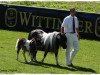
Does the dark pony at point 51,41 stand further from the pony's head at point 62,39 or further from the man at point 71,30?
the man at point 71,30

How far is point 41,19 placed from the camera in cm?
3050

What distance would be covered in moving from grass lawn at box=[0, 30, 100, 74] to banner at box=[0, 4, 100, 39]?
2.29 metres

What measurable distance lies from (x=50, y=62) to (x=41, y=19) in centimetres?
1021

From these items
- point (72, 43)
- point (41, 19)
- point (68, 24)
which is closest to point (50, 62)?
point (72, 43)

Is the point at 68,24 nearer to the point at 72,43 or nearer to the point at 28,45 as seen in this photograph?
the point at 72,43

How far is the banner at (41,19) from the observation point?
29.7 metres

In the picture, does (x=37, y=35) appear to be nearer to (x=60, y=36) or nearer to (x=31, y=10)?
(x=60, y=36)

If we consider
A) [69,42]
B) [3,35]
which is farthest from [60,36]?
[3,35]

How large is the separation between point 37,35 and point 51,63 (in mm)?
1462

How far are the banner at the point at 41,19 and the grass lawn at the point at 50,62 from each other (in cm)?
229

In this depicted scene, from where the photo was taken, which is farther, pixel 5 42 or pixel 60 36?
pixel 5 42

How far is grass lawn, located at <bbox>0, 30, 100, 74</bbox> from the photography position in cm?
1828

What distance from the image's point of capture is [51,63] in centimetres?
2028

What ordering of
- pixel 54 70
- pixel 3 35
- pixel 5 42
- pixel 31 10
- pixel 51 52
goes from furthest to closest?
pixel 31 10 < pixel 3 35 < pixel 5 42 < pixel 51 52 < pixel 54 70
